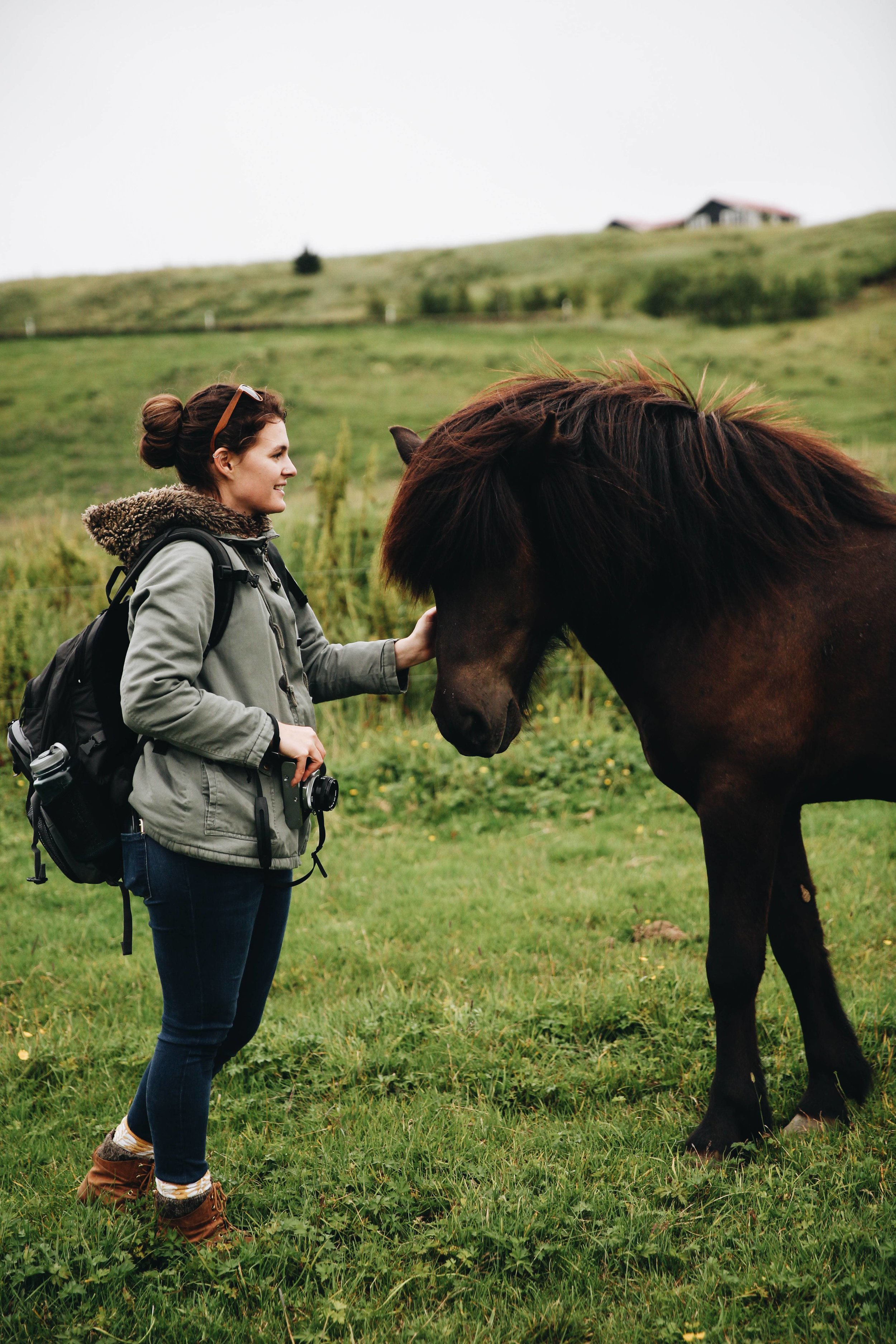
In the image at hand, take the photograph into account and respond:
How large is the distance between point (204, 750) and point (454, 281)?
47936 millimetres

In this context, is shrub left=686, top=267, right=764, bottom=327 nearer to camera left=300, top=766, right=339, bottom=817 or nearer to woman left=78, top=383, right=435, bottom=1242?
woman left=78, top=383, right=435, bottom=1242

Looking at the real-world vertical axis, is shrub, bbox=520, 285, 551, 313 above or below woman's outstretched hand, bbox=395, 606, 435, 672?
above

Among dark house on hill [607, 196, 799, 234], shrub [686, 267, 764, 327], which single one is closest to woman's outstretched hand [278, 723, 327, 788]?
shrub [686, 267, 764, 327]

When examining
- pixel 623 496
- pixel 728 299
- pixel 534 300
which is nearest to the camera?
pixel 623 496

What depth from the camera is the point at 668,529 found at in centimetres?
260

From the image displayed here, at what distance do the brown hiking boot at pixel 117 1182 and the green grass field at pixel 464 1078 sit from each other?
52mm

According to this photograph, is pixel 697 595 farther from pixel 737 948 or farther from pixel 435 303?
pixel 435 303

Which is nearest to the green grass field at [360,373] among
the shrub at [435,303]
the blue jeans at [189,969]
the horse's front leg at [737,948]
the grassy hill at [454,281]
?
the shrub at [435,303]

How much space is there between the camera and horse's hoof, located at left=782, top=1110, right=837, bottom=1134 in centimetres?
286

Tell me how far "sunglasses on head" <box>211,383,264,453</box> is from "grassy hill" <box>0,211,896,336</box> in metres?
37.5

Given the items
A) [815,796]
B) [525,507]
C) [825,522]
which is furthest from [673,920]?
[525,507]

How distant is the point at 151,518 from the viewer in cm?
227

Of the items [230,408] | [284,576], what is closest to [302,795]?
[284,576]

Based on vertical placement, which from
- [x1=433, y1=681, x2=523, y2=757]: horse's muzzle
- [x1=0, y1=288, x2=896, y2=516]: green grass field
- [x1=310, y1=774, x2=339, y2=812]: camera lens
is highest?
[x1=0, y1=288, x2=896, y2=516]: green grass field
